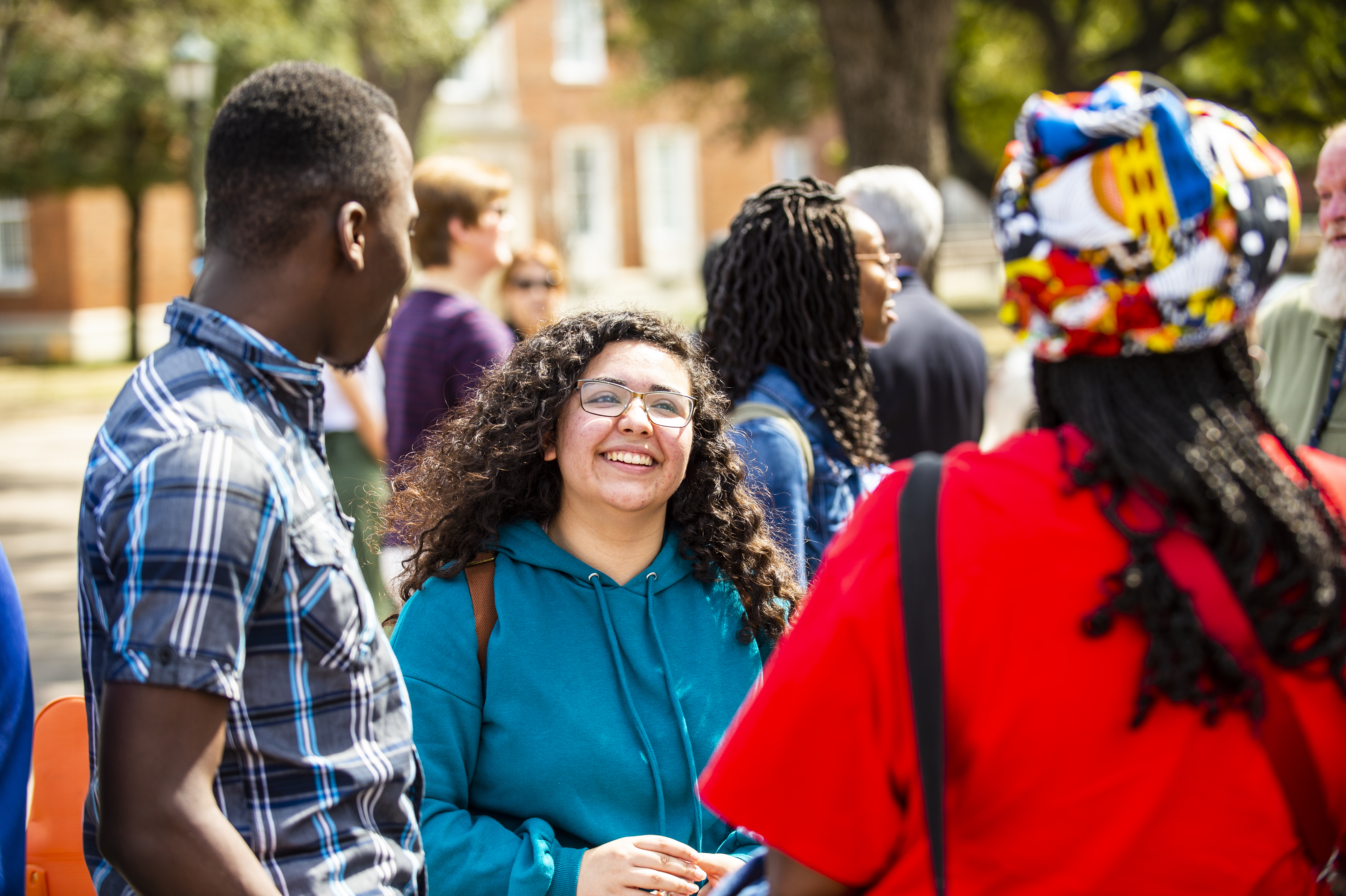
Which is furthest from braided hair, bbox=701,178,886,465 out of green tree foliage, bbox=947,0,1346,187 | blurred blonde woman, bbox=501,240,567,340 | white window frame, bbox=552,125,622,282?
white window frame, bbox=552,125,622,282

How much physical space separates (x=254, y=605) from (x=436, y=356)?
9.49 feet

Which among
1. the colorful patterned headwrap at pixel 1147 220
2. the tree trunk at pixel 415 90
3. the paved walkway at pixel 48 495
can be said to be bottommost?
the paved walkway at pixel 48 495

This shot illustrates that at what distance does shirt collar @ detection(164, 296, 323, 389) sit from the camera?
151 cm

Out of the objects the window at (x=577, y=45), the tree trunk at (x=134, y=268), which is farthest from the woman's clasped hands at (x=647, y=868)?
the window at (x=577, y=45)

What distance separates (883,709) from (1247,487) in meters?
0.46

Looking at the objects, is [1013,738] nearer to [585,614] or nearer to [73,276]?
[585,614]

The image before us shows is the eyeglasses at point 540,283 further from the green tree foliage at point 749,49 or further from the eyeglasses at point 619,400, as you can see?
the green tree foliage at point 749,49

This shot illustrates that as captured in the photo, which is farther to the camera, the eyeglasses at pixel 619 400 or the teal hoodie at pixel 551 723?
the eyeglasses at pixel 619 400

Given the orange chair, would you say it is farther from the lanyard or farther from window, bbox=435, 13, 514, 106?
window, bbox=435, 13, 514, 106

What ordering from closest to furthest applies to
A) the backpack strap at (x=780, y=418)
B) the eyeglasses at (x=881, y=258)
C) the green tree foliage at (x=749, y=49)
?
1. the backpack strap at (x=780, y=418)
2. the eyeglasses at (x=881, y=258)
3. the green tree foliage at (x=749, y=49)

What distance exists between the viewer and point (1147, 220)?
1264 millimetres

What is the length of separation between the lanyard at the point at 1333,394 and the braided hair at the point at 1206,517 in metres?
2.51

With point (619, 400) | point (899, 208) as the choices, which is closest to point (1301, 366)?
point (899, 208)

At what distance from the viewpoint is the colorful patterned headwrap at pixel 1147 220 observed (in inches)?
49.8
